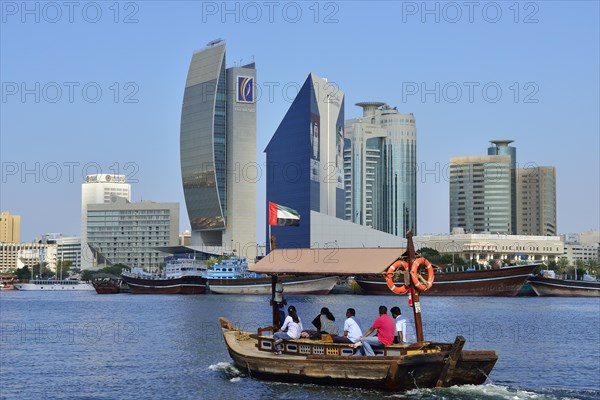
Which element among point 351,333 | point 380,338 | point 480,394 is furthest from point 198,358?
point 480,394

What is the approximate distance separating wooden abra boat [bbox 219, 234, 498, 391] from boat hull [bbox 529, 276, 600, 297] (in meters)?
105

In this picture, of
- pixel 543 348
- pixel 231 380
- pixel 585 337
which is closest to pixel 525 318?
Result: pixel 585 337

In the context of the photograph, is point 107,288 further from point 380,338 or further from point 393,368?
point 393,368

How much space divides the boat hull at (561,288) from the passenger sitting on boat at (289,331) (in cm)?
10445

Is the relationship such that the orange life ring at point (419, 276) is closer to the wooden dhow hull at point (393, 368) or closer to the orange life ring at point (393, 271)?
the orange life ring at point (393, 271)

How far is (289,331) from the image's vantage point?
34375 millimetres

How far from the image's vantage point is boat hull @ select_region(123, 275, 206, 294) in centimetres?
14588

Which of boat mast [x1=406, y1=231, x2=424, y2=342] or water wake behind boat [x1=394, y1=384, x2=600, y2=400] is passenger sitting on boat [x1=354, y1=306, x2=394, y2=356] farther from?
water wake behind boat [x1=394, y1=384, x2=600, y2=400]

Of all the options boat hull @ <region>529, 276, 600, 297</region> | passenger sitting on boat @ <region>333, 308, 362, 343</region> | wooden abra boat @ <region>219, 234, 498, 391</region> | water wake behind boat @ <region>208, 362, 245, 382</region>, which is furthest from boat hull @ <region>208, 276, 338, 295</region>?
passenger sitting on boat @ <region>333, 308, 362, 343</region>

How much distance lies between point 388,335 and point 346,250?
13.1 ft

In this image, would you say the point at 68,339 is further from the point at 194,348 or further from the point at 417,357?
the point at 417,357

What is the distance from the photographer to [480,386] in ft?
101

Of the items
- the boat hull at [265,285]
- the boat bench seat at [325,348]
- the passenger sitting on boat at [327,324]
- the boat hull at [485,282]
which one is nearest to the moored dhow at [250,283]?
the boat hull at [265,285]

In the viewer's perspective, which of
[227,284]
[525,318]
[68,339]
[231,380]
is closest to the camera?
[231,380]
